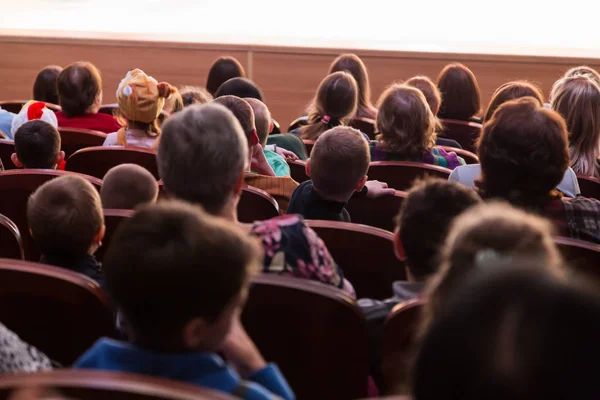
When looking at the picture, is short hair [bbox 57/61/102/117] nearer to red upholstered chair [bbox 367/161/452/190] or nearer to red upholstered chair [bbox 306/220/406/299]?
red upholstered chair [bbox 367/161/452/190]

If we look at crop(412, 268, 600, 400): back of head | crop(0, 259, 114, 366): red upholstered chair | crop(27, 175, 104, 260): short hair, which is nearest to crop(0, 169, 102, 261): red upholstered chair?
crop(27, 175, 104, 260): short hair

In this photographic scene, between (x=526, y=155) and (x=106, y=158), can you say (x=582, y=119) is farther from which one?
(x=106, y=158)

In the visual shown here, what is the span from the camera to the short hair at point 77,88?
11.3 ft

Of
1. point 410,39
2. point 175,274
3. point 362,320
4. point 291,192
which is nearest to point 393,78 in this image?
point 410,39

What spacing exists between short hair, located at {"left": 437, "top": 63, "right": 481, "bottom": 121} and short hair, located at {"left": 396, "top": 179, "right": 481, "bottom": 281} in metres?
2.42

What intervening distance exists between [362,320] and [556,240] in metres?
0.54

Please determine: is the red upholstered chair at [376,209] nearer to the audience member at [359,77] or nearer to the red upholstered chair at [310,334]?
the red upholstered chair at [310,334]

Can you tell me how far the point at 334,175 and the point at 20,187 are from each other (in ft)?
2.72

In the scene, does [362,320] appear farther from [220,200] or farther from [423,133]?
[423,133]

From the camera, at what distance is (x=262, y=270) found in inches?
59.6

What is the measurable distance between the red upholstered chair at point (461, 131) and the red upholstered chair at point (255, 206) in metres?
1.81

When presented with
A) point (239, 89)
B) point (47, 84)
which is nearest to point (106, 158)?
point (239, 89)

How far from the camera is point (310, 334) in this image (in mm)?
A: 1362

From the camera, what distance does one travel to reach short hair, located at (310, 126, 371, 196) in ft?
6.91
